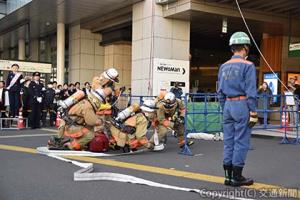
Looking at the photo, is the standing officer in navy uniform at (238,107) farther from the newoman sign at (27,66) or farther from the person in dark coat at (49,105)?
the newoman sign at (27,66)

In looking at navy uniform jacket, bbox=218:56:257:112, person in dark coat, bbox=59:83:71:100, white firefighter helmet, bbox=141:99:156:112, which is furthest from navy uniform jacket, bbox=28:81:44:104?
navy uniform jacket, bbox=218:56:257:112

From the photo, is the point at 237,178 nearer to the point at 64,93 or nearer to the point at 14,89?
the point at 14,89

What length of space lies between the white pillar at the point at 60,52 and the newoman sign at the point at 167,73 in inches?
319

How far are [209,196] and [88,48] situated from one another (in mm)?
20115

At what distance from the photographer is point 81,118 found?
8891 millimetres

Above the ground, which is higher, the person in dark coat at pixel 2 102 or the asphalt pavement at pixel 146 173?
the person in dark coat at pixel 2 102

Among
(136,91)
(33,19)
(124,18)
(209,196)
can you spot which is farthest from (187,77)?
(209,196)

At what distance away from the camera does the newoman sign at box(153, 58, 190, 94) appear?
17.6 meters

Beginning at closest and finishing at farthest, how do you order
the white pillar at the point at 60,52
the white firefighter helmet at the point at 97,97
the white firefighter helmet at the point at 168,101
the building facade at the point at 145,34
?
the white firefighter helmet at the point at 97,97 < the white firefighter helmet at the point at 168,101 < the building facade at the point at 145,34 < the white pillar at the point at 60,52

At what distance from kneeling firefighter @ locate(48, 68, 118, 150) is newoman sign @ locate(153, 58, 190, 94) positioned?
8567mm

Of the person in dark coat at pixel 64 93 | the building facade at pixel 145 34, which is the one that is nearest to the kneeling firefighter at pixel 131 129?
the person in dark coat at pixel 64 93

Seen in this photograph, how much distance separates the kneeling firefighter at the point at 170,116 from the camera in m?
9.27

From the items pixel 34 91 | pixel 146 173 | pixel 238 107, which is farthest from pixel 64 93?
pixel 238 107

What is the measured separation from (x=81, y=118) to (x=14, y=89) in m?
6.81
